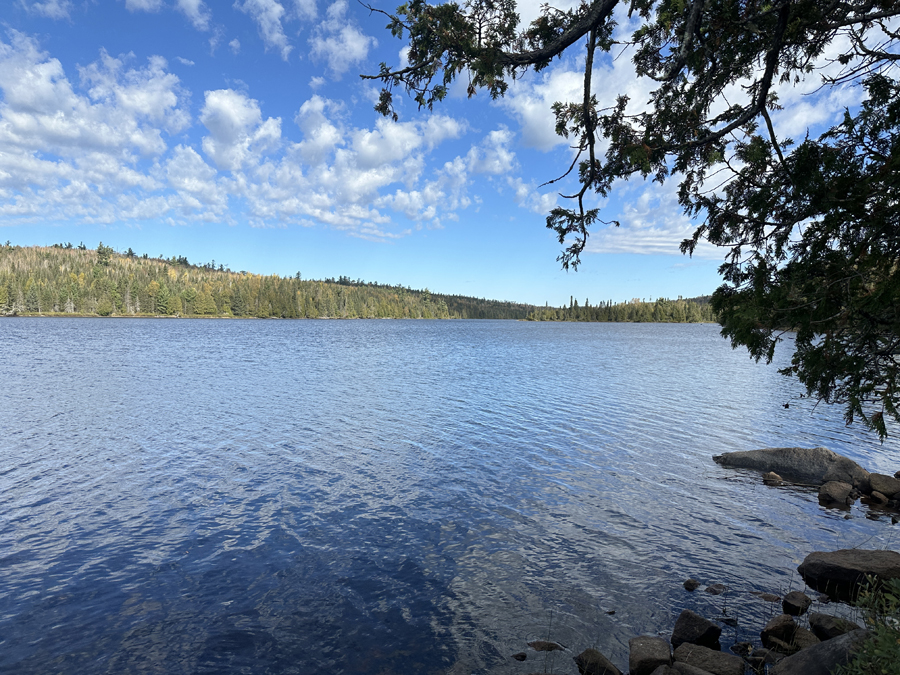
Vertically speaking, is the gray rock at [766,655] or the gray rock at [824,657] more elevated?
the gray rock at [824,657]

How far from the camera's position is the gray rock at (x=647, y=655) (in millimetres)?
6992

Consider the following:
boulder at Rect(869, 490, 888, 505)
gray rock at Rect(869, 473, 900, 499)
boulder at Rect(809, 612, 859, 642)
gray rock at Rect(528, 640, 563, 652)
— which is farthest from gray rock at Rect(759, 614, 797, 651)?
gray rock at Rect(869, 473, 900, 499)

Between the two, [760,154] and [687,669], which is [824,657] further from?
[760,154]

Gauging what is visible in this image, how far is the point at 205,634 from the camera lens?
7.98 meters

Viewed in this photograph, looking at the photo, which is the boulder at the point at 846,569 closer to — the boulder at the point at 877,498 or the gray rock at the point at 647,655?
the gray rock at the point at 647,655

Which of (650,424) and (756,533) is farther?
(650,424)

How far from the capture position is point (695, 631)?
25.6 ft

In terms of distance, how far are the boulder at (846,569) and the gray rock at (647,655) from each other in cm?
450

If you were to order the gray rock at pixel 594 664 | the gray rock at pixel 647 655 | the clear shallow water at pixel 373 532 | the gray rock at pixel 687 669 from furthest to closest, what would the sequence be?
the clear shallow water at pixel 373 532, the gray rock at pixel 594 664, the gray rock at pixel 647 655, the gray rock at pixel 687 669

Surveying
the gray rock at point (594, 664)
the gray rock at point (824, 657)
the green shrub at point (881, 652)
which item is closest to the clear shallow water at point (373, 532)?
the gray rock at point (594, 664)

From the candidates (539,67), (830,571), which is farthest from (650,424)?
(539,67)

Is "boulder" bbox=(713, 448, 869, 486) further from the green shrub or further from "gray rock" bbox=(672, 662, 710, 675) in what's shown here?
the green shrub

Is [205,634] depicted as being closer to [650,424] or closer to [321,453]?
[321,453]

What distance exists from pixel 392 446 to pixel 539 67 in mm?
15315
